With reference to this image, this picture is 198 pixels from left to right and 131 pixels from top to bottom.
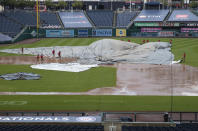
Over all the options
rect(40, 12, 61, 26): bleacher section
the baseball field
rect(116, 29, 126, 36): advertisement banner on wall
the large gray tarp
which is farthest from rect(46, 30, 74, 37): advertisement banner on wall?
the baseball field

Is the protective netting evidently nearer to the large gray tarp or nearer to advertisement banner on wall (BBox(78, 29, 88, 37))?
the large gray tarp

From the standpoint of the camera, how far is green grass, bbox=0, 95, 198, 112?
2019 cm

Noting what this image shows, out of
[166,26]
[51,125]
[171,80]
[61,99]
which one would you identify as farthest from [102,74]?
[166,26]

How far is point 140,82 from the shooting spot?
90.3ft

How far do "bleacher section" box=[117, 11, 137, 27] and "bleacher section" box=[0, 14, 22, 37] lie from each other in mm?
23199

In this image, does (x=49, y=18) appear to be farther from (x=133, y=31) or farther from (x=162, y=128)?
(x=162, y=128)

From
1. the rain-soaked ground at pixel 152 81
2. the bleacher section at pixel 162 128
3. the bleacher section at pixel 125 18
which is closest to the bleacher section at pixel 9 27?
the bleacher section at pixel 125 18

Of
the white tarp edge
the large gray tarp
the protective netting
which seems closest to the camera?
the protective netting

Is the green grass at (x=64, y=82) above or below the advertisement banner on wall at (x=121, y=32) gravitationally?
below

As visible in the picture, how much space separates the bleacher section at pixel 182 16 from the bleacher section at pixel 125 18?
931 centimetres

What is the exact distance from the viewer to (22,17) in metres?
71.9

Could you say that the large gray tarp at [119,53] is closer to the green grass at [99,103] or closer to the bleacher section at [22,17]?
the green grass at [99,103]

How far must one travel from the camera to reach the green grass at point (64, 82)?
25.2m

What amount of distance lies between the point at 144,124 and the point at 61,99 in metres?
12.7
